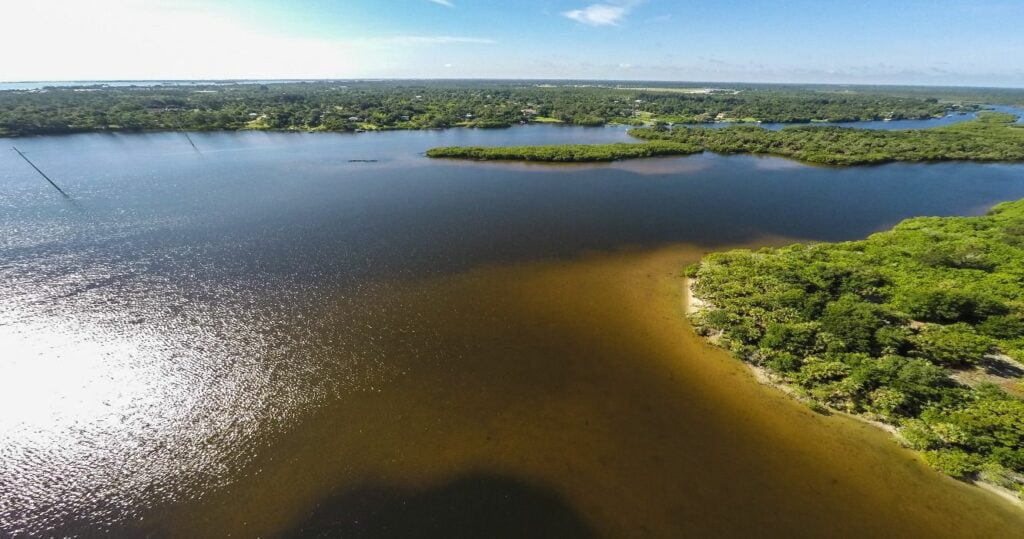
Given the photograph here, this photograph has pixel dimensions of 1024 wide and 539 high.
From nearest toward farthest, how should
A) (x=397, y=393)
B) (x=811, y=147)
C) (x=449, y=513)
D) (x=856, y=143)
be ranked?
(x=449, y=513)
(x=397, y=393)
(x=811, y=147)
(x=856, y=143)

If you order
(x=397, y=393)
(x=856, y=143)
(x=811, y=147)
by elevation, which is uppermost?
(x=856, y=143)

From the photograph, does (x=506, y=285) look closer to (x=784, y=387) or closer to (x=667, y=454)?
(x=667, y=454)

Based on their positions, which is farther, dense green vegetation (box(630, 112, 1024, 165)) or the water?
dense green vegetation (box(630, 112, 1024, 165))

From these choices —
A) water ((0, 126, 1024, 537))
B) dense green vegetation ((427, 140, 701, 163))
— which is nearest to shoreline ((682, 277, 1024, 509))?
water ((0, 126, 1024, 537))

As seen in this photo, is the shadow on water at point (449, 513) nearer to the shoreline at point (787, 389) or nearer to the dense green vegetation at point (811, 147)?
the shoreline at point (787, 389)

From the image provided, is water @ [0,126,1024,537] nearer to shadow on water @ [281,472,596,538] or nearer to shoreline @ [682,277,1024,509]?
shadow on water @ [281,472,596,538]

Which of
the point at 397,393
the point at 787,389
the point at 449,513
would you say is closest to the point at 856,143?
the point at 787,389

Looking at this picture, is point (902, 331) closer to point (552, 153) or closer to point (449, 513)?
point (449, 513)
